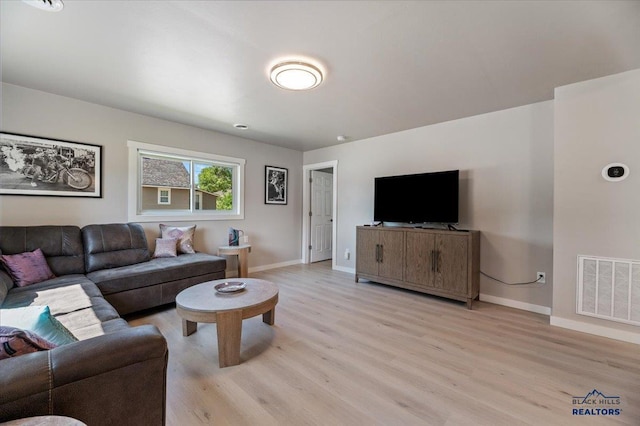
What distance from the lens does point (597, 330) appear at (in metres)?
2.31

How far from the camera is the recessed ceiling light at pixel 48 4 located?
59.6 inches

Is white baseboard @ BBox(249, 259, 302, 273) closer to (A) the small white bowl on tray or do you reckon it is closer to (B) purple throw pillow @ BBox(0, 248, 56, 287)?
(A) the small white bowl on tray

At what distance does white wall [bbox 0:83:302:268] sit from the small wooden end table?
1.87m

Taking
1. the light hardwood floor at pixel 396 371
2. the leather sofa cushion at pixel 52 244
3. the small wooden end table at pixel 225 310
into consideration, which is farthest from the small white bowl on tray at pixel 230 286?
the leather sofa cushion at pixel 52 244

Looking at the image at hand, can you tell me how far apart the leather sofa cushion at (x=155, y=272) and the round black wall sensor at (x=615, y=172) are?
4.03 metres

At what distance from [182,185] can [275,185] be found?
162 cm

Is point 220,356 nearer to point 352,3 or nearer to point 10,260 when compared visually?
point 10,260

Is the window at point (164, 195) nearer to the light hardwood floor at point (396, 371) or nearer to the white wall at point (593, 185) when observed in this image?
the light hardwood floor at point (396, 371)

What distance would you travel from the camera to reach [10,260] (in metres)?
2.22

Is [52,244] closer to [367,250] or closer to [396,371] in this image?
[396,371]

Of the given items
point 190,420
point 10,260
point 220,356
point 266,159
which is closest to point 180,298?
point 220,356

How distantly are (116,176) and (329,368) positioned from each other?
10.9ft

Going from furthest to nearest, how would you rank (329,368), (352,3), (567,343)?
(567,343)
(329,368)
(352,3)

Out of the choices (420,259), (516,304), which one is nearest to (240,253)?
(420,259)
